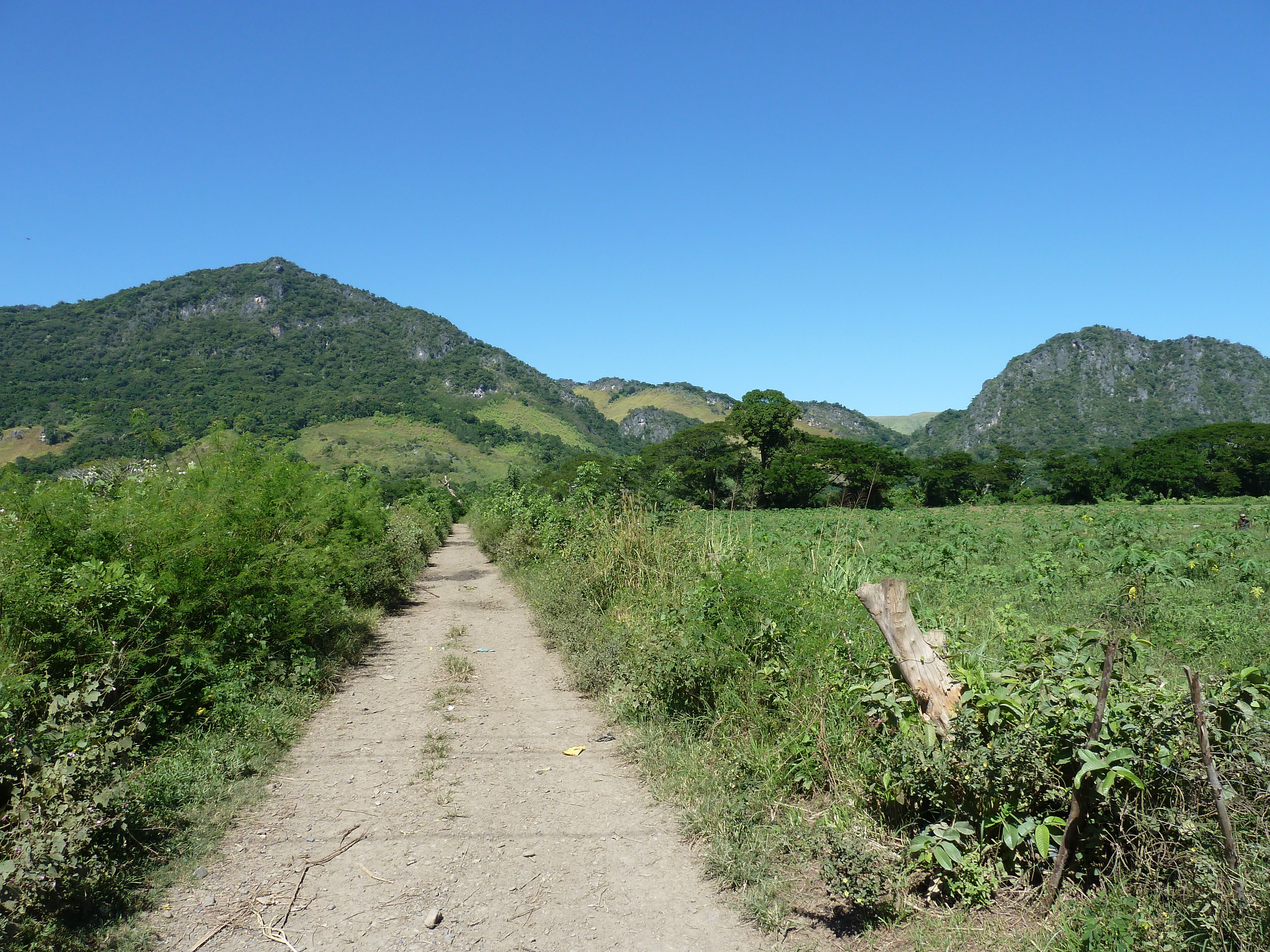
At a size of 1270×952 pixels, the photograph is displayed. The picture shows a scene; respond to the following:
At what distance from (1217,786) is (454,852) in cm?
359

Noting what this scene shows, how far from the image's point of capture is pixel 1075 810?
2.70m

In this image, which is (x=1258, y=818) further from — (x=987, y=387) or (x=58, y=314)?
(x=987, y=387)

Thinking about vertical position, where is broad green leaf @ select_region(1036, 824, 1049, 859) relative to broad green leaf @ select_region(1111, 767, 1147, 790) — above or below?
below

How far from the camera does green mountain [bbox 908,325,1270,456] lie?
14475 cm

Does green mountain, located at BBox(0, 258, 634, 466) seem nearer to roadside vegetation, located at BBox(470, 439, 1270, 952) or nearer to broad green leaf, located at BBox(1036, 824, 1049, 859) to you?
roadside vegetation, located at BBox(470, 439, 1270, 952)

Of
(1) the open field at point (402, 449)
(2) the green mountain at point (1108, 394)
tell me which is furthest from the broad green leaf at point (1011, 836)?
(2) the green mountain at point (1108, 394)

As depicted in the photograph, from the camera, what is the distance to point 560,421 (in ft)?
531

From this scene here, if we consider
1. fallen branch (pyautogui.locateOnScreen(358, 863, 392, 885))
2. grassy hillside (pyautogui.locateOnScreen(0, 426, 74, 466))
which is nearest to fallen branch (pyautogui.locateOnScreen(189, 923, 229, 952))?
fallen branch (pyautogui.locateOnScreen(358, 863, 392, 885))

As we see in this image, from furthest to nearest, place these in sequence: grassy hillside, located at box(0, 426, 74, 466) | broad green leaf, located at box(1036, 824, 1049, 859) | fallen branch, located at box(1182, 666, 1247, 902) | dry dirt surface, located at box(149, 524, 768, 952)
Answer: grassy hillside, located at box(0, 426, 74, 466)
dry dirt surface, located at box(149, 524, 768, 952)
broad green leaf, located at box(1036, 824, 1049, 859)
fallen branch, located at box(1182, 666, 1247, 902)

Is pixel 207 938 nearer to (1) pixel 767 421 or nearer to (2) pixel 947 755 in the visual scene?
(2) pixel 947 755

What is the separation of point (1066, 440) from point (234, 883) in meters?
164

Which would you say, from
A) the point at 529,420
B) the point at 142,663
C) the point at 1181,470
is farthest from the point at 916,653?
the point at 529,420

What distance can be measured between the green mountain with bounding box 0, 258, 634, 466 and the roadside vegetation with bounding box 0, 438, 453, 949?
5707 cm

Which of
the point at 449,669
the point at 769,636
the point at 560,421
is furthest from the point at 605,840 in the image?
the point at 560,421
